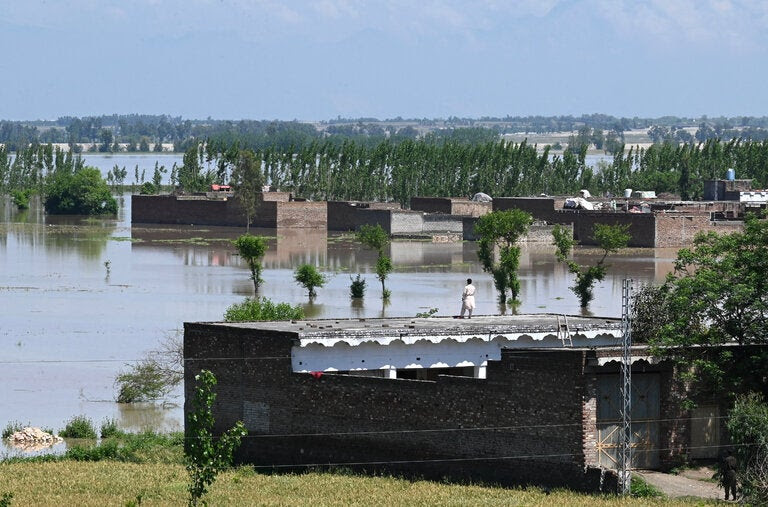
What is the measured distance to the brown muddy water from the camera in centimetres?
3081

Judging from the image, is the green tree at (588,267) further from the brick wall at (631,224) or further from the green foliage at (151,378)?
the green foliage at (151,378)

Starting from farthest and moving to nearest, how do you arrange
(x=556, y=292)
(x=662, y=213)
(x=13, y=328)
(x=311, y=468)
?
(x=662, y=213)
(x=556, y=292)
(x=13, y=328)
(x=311, y=468)

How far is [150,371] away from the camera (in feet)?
99.6

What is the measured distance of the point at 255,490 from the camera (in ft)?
67.3

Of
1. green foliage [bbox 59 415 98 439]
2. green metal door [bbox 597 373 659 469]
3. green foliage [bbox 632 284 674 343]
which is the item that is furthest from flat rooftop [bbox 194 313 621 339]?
green foliage [bbox 59 415 98 439]

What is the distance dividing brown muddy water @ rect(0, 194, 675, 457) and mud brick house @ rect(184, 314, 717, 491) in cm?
435

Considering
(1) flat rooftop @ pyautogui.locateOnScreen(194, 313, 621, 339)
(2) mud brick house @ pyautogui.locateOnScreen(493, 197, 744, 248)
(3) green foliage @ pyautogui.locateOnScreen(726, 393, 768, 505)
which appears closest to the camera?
(3) green foliage @ pyautogui.locateOnScreen(726, 393, 768, 505)

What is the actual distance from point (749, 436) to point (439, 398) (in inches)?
156

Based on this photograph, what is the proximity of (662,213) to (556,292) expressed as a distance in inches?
854

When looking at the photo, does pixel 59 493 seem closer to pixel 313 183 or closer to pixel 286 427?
pixel 286 427

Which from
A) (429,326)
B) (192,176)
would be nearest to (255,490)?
(429,326)

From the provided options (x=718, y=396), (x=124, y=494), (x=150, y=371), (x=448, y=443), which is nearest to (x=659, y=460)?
(x=718, y=396)

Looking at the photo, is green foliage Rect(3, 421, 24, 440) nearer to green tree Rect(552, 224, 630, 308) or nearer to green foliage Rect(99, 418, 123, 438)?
green foliage Rect(99, 418, 123, 438)

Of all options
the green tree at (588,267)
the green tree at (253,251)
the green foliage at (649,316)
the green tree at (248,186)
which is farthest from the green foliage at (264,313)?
the green tree at (248,186)
